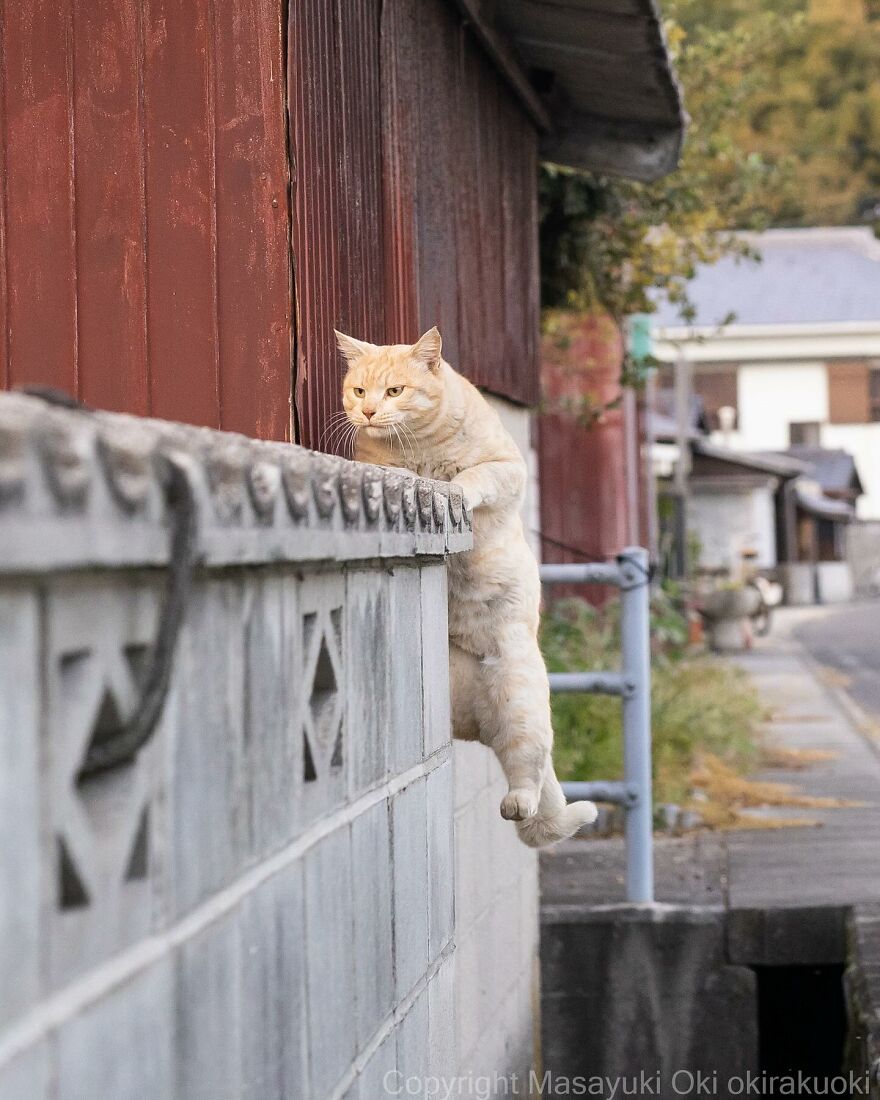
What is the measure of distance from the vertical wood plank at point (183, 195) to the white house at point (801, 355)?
36.9 meters

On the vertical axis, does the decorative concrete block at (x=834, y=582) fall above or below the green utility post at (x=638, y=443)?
below

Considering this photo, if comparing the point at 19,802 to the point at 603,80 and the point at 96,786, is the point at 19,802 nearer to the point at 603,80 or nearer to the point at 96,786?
the point at 96,786

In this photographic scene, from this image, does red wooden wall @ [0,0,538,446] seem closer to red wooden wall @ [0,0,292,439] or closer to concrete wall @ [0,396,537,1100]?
red wooden wall @ [0,0,292,439]

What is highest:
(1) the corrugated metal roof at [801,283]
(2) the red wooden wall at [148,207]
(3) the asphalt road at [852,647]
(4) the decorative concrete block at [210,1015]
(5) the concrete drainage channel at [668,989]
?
(1) the corrugated metal roof at [801,283]

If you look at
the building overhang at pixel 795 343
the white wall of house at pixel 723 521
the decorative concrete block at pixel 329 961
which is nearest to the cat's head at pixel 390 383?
the decorative concrete block at pixel 329 961

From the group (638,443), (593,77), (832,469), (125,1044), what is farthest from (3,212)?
(832,469)

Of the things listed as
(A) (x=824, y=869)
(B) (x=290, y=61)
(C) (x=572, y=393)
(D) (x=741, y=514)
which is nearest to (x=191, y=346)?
(B) (x=290, y=61)

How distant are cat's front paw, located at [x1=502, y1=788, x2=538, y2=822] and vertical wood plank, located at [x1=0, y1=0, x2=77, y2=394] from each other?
141 cm

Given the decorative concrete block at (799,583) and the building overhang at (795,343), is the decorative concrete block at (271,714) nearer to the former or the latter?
the decorative concrete block at (799,583)

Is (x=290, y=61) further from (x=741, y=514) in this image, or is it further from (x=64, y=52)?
(x=741, y=514)

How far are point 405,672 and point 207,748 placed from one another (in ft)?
3.48

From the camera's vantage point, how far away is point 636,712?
6.04 m

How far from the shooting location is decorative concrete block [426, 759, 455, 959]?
9.07 ft

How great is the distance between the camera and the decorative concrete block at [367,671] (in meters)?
2.24
